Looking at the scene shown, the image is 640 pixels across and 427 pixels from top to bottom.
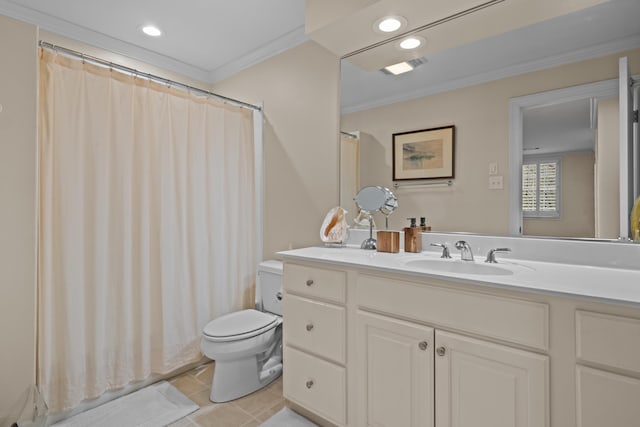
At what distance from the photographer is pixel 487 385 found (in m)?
1.09

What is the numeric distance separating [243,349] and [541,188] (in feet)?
5.79

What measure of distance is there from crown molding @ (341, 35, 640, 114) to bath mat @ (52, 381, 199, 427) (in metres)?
2.06

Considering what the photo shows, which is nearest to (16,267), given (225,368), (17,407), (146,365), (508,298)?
(17,407)

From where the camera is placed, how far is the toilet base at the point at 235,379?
6.19ft

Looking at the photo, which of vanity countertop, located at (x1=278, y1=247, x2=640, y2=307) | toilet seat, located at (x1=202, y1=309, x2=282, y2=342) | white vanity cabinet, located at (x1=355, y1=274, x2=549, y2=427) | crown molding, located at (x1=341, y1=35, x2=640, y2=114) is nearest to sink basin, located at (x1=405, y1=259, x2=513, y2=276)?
vanity countertop, located at (x1=278, y1=247, x2=640, y2=307)

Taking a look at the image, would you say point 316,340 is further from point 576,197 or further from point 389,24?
point 389,24

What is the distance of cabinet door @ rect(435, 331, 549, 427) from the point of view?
1009 millimetres

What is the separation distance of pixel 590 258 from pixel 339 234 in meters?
1.20

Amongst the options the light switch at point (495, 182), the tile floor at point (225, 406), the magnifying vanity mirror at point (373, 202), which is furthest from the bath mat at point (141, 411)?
the light switch at point (495, 182)

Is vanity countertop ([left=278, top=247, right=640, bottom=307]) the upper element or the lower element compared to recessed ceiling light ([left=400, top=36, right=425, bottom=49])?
lower

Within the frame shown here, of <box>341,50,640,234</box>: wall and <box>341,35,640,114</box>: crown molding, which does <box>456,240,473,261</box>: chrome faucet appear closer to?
<box>341,50,640,234</box>: wall

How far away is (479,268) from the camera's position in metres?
1.45

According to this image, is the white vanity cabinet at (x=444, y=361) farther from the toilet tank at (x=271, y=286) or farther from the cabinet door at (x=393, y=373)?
the toilet tank at (x=271, y=286)

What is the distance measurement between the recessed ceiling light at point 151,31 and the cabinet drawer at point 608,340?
281 centimetres
